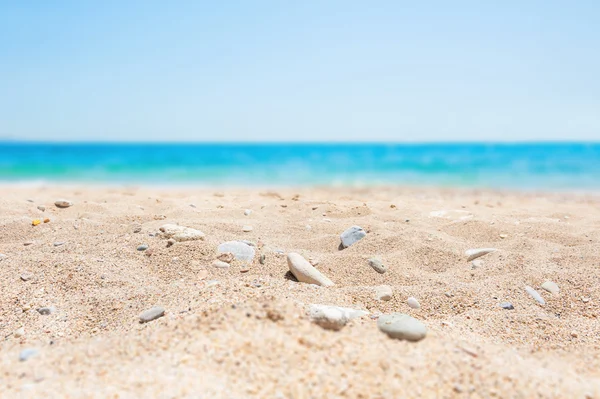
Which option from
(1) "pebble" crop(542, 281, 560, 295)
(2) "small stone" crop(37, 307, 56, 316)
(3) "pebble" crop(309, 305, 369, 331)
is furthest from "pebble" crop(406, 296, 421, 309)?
(2) "small stone" crop(37, 307, 56, 316)

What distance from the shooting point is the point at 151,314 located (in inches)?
87.2

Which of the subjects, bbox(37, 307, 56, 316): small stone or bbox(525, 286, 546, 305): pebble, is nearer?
bbox(37, 307, 56, 316): small stone

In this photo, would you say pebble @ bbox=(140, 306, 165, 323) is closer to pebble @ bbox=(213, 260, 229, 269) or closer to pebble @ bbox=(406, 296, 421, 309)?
pebble @ bbox=(213, 260, 229, 269)

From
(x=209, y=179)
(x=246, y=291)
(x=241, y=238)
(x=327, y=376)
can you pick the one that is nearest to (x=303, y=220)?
(x=241, y=238)

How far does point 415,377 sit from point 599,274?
1999 millimetres

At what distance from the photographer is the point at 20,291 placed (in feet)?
8.52

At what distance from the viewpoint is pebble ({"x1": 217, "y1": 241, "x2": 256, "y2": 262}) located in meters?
3.00

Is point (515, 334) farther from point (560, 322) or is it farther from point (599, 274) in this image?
point (599, 274)

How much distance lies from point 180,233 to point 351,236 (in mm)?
1266

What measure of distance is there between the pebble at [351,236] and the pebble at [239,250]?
75cm

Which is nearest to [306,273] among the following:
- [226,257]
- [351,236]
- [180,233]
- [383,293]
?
[383,293]

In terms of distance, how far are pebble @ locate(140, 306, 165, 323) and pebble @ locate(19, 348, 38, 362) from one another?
1.55ft

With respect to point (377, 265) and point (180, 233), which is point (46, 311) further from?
point (377, 265)

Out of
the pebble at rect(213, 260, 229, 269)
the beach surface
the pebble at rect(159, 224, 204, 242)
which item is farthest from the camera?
the pebble at rect(159, 224, 204, 242)
